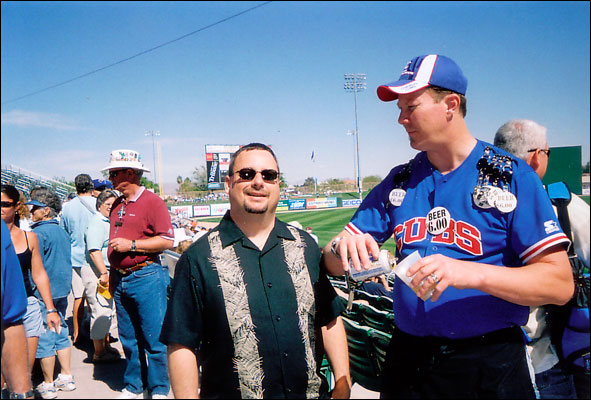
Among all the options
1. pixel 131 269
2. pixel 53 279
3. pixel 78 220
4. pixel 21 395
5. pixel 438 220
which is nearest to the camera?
pixel 438 220

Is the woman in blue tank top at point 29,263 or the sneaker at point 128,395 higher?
the woman in blue tank top at point 29,263

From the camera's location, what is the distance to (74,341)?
5371mm

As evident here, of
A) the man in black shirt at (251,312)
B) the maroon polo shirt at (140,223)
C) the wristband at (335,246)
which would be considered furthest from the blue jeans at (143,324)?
the wristband at (335,246)

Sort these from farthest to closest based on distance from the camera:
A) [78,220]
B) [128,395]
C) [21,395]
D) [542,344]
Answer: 1. [78,220]
2. [128,395]
3. [542,344]
4. [21,395]

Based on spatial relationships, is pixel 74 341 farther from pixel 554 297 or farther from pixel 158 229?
pixel 554 297

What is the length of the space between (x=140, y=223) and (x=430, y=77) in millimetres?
2998

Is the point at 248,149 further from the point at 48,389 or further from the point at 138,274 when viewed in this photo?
the point at 48,389

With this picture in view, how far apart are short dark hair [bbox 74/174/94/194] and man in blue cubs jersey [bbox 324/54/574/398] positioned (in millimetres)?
4858

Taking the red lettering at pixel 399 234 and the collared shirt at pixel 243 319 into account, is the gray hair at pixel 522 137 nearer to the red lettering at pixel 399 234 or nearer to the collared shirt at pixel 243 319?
the red lettering at pixel 399 234

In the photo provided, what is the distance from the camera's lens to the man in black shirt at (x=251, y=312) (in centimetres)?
162

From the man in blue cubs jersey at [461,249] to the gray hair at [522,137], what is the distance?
64 centimetres

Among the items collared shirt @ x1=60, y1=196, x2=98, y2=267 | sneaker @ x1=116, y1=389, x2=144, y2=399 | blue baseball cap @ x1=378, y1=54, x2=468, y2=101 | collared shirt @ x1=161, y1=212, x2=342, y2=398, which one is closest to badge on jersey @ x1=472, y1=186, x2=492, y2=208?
blue baseball cap @ x1=378, y1=54, x2=468, y2=101

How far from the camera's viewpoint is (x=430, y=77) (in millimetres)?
1525

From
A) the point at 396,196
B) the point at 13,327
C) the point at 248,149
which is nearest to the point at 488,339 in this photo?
the point at 396,196
